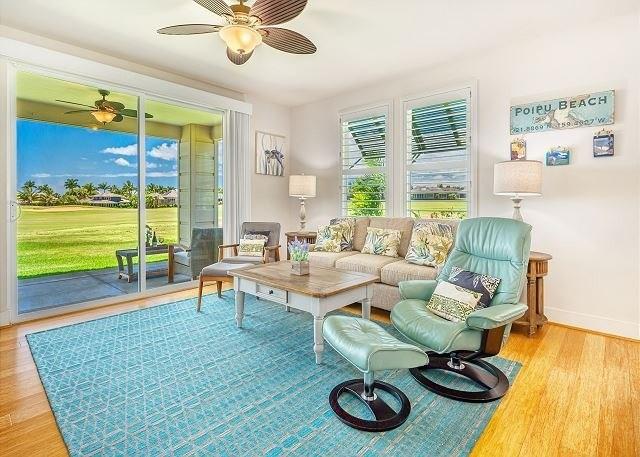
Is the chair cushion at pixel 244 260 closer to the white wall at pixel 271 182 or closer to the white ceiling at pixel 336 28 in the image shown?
the white wall at pixel 271 182

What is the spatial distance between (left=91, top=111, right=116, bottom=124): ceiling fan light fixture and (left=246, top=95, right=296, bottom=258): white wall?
187cm

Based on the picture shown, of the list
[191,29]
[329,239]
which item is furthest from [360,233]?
[191,29]

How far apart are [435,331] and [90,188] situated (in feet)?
13.1

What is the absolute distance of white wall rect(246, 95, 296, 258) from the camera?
540 centimetres

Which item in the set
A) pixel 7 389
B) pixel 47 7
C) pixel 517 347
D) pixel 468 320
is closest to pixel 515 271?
pixel 468 320

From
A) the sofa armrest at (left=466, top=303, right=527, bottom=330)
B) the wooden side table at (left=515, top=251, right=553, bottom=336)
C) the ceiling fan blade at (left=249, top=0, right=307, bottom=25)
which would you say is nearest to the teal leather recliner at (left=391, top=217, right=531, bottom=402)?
the sofa armrest at (left=466, top=303, right=527, bottom=330)

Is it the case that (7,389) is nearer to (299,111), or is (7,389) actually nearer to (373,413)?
(373,413)

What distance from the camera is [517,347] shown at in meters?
2.79

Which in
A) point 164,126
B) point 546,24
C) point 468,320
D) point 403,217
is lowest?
point 468,320

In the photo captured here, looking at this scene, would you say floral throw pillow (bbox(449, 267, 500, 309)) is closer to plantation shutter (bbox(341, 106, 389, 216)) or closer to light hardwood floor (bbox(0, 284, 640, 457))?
light hardwood floor (bbox(0, 284, 640, 457))

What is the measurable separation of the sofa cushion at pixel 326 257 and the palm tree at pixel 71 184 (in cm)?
277

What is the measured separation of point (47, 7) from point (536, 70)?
4.47 metres

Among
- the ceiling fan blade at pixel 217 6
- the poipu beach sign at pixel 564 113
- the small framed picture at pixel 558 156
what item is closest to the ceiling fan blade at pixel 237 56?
the ceiling fan blade at pixel 217 6

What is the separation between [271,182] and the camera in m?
A: 5.68
